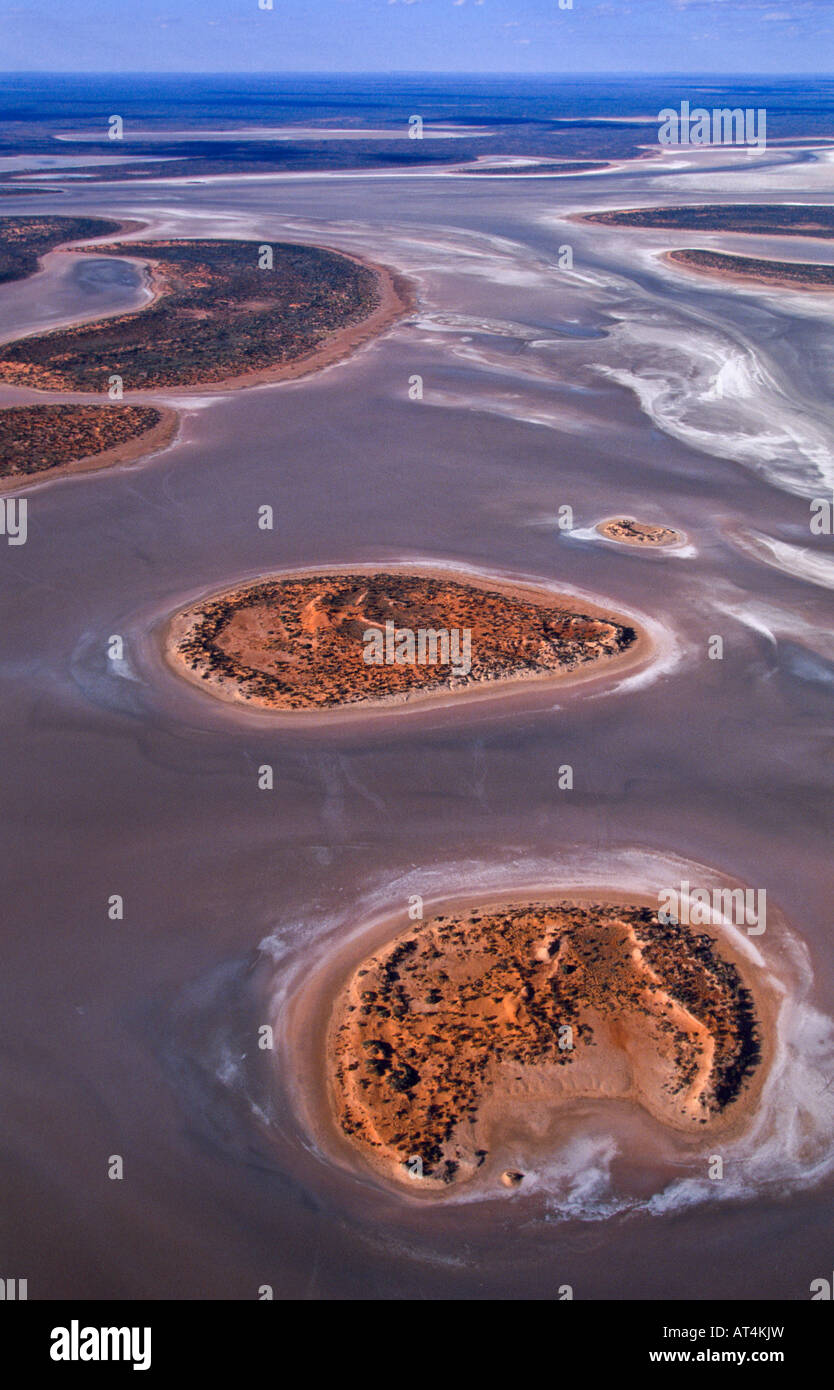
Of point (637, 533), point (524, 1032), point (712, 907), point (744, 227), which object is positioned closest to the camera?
point (524, 1032)

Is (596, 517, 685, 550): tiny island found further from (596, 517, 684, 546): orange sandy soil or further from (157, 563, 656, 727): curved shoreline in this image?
(157, 563, 656, 727): curved shoreline

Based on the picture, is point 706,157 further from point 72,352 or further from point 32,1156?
point 32,1156
